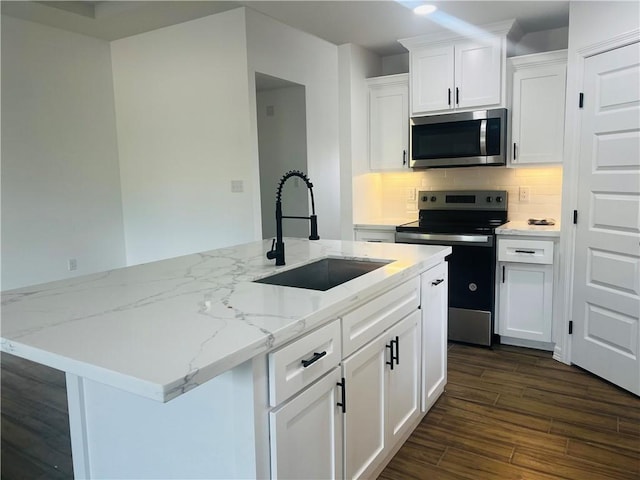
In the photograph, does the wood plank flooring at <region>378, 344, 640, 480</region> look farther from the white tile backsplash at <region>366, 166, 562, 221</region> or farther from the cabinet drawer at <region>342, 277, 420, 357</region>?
the white tile backsplash at <region>366, 166, 562, 221</region>

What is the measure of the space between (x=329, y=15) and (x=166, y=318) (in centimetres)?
268

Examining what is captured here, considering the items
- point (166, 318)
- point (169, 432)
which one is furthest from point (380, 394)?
point (166, 318)

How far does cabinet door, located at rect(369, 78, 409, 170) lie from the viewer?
157 inches

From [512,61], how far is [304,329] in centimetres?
299

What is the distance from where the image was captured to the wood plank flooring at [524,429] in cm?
207

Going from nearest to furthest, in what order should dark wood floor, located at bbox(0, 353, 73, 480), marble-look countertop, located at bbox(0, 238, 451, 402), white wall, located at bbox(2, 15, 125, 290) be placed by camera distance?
marble-look countertop, located at bbox(0, 238, 451, 402) → dark wood floor, located at bbox(0, 353, 73, 480) → white wall, located at bbox(2, 15, 125, 290)

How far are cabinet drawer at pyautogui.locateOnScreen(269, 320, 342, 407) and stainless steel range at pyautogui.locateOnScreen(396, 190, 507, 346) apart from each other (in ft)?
7.03

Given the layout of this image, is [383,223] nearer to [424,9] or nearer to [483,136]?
[483,136]

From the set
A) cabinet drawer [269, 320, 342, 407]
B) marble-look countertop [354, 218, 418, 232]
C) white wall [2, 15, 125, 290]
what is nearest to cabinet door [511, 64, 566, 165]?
marble-look countertop [354, 218, 418, 232]

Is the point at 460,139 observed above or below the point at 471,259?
above

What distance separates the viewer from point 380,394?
1905 millimetres

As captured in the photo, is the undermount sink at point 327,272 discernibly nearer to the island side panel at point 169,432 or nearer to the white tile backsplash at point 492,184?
the island side panel at point 169,432

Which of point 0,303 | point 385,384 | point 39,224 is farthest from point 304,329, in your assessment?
point 39,224

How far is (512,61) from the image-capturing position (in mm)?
3477
